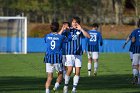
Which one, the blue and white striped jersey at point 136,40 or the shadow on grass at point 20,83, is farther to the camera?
the blue and white striped jersey at point 136,40

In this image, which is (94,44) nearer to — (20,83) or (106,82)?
(106,82)

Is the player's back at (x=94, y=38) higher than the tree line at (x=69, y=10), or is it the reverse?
the tree line at (x=69, y=10)

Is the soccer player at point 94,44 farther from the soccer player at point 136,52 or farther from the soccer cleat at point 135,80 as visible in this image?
the soccer player at point 136,52

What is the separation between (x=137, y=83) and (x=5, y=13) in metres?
63.6

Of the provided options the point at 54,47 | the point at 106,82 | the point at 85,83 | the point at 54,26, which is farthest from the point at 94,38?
the point at 54,26

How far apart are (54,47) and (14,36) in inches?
1514

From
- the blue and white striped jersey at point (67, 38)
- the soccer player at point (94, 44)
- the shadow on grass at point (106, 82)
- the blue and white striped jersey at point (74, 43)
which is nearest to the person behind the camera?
the blue and white striped jersey at point (67, 38)

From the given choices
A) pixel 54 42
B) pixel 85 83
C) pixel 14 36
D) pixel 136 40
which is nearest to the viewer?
pixel 54 42

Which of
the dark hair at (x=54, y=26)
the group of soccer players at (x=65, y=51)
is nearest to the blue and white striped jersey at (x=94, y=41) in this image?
the group of soccer players at (x=65, y=51)

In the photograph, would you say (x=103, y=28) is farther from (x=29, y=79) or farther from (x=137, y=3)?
(x=29, y=79)

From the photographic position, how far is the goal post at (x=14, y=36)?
55.7m

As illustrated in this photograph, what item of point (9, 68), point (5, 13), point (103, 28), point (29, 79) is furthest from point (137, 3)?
point (29, 79)

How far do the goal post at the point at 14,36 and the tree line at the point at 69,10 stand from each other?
26025mm

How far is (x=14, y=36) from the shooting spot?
187 feet
